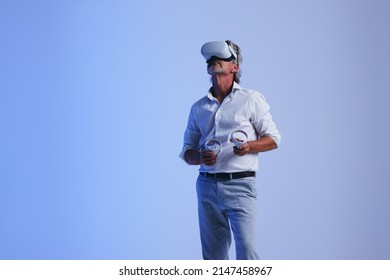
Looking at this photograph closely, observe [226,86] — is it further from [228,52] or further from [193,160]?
[193,160]

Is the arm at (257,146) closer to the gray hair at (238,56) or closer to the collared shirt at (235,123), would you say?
the collared shirt at (235,123)

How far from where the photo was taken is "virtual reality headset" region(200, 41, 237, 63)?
114 inches

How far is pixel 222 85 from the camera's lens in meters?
2.95

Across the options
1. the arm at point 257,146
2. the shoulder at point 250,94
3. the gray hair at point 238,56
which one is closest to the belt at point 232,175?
the arm at point 257,146

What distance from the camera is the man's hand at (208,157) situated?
2.78m

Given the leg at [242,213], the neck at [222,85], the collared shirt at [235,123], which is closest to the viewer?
the leg at [242,213]

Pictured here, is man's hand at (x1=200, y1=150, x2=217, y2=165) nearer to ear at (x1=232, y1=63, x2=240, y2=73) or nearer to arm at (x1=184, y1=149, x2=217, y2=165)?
arm at (x1=184, y1=149, x2=217, y2=165)

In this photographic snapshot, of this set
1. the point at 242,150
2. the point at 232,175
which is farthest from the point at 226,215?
the point at 242,150

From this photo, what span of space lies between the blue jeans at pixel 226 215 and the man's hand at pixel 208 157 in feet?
0.32

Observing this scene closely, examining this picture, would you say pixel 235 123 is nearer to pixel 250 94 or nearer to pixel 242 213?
pixel 250 94

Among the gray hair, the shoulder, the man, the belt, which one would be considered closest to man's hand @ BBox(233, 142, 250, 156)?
the man

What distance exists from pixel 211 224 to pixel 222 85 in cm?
66
